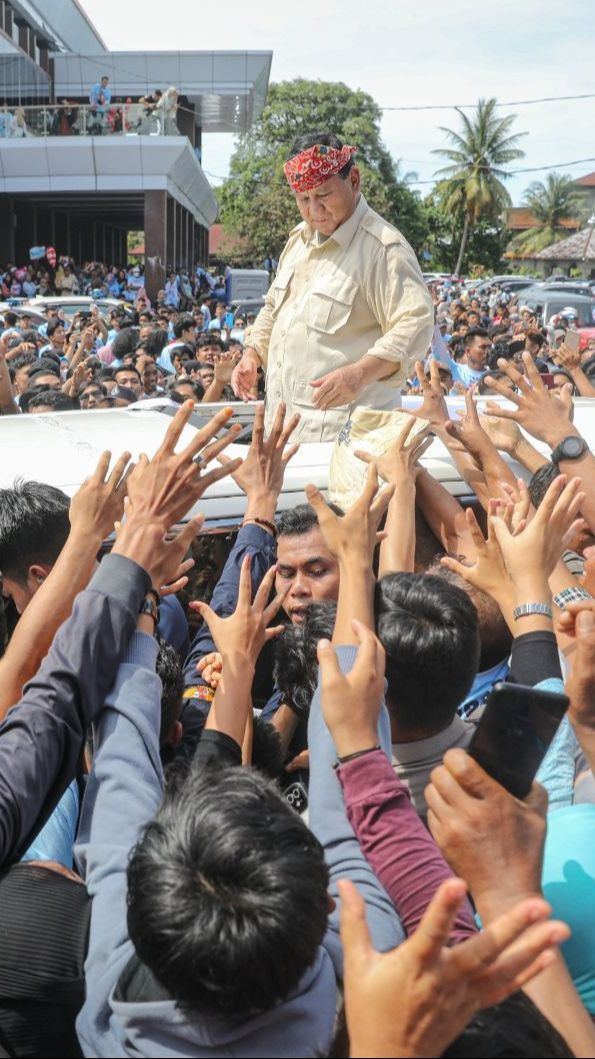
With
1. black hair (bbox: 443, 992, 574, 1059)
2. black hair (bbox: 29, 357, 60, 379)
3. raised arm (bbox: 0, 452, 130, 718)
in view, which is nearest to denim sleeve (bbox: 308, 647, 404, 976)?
black hair (bbox: 443, 992, 574, 1059)

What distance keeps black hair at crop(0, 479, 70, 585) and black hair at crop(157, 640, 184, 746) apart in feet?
1.34

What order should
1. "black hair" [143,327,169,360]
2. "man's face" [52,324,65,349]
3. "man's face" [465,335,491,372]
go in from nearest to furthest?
"man's face" [465,335,491,372] → "black hair" [143,327,169,360] → "man's face" [52,324,65,349]

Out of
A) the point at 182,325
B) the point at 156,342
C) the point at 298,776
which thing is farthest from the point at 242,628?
the point at 182,325

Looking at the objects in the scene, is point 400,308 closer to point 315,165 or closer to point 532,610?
point 315,165

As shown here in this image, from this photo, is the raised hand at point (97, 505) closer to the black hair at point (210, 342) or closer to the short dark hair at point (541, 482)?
the short dark hair at point (541, 482)

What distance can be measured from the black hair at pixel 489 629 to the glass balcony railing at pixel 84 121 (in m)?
26.5

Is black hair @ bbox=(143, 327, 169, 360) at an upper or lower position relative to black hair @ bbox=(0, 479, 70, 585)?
lower

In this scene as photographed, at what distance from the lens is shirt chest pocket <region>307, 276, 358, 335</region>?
396 cm

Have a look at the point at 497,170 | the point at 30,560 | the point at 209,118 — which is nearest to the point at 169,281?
the point at 209,118

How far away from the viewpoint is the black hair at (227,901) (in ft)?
4.13

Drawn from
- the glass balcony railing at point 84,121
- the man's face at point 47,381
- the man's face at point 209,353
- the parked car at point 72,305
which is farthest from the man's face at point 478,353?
the glass balcony railing at point 84,121

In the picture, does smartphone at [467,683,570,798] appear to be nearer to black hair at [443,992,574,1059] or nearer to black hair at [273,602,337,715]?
black hair at [443,992,574,1059]

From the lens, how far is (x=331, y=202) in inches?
152

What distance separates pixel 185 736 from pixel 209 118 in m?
39.6
